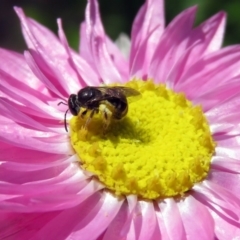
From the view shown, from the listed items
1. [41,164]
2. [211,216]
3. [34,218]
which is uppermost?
[41,164]

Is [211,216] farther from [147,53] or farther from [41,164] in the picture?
[147,53]

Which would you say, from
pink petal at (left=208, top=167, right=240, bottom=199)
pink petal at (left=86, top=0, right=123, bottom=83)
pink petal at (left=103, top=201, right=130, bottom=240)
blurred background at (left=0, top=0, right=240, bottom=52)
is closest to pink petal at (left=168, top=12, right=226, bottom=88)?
pink petal at (left=86, top=0, right=123, bottom=83)

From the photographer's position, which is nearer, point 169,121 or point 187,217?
point 187,217

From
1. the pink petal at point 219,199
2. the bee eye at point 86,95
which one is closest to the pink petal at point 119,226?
the pink petal at point 219,199

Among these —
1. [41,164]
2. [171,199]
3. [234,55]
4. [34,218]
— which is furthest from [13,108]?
[234,55]

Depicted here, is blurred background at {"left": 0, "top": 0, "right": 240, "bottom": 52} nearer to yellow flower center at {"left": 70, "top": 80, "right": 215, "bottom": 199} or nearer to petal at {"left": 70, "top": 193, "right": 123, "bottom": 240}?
yellow flower center at {"left": 70, "top": 80, "right": 215, "bottom": 199}

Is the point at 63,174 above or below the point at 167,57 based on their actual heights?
below

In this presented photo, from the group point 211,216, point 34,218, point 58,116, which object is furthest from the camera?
point 58,116

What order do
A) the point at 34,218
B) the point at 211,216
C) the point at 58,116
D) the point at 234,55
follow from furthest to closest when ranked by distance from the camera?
the point at 234,55, the point at 58,116, the point at 211,216, the point at 34,218
